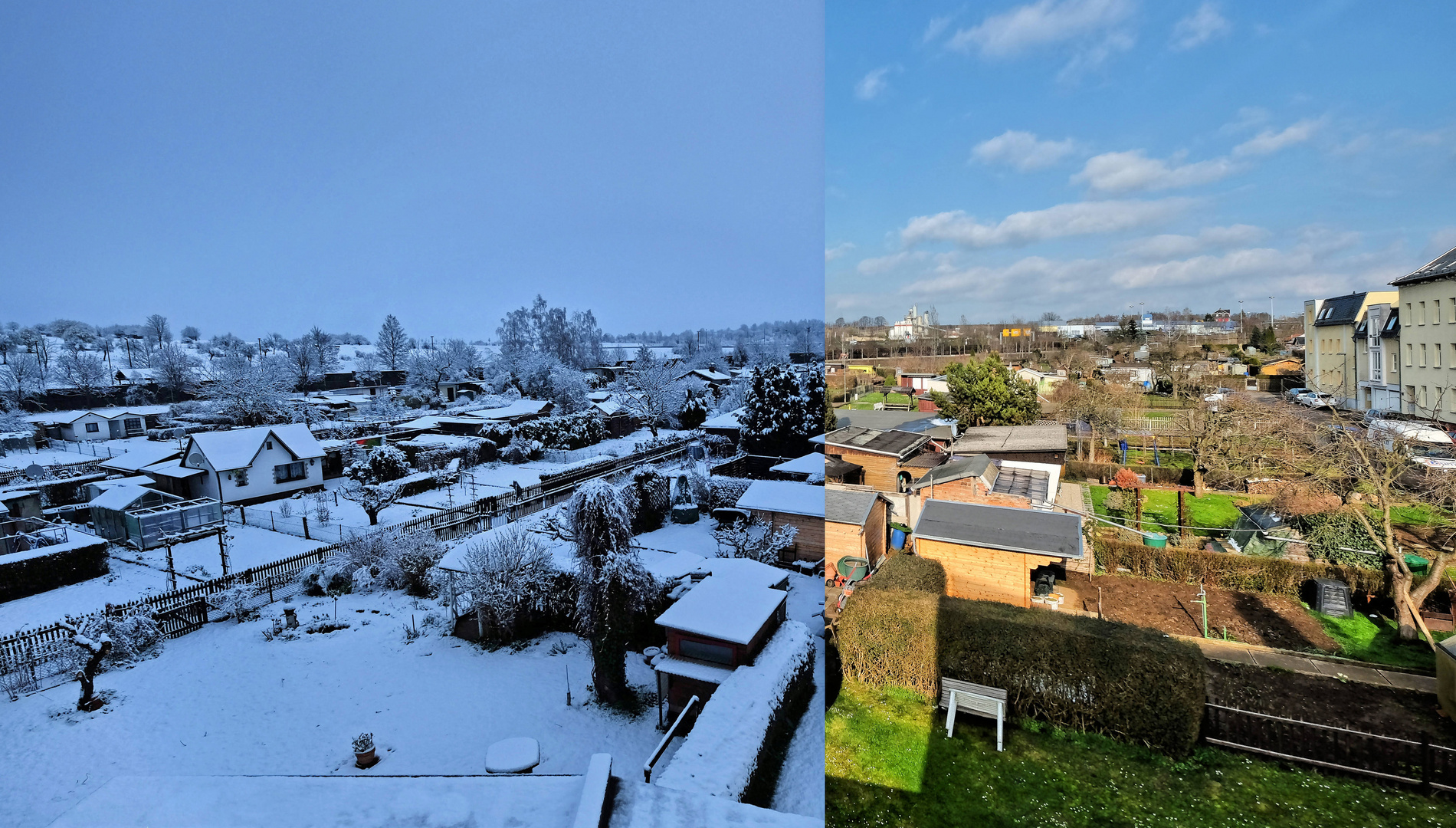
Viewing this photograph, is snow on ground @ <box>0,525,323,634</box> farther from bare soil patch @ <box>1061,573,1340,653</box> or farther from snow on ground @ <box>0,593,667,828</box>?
bare soil patch @ <box>1061,573,1340,653</box>

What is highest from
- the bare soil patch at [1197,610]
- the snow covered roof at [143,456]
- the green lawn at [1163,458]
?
the snow covered roof at [143,456]

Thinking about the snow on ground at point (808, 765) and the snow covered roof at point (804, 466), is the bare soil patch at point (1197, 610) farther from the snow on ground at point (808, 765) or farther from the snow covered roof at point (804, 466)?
the snow covered roof at point (804, 466)

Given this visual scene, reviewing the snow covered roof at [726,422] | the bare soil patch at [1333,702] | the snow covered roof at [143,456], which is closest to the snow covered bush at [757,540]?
the bare soil patch at [1333,702]

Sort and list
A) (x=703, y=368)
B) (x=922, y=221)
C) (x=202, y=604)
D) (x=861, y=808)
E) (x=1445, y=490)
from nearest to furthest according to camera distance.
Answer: (x=922, y=221) → (x=861, y=808) → (x=1445, y=490) → (x=202, y=604) → (x=703, y=368)

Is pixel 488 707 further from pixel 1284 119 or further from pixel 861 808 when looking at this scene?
pixel 1284 119

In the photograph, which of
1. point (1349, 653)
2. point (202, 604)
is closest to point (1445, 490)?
point (1349, 653)

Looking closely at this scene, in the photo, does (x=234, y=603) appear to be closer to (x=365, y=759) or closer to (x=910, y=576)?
(x=365, y=759)
